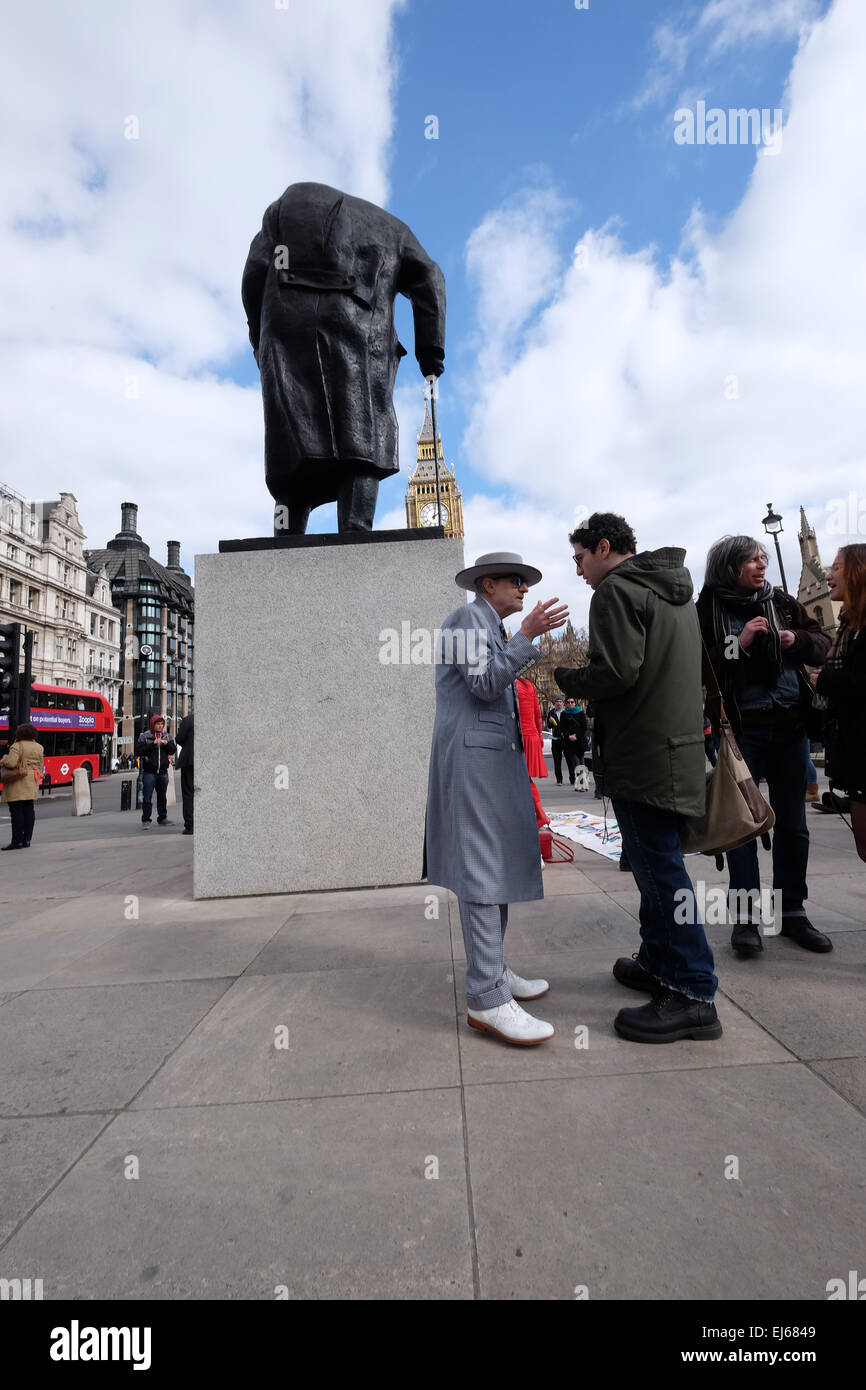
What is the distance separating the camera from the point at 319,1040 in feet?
8.54

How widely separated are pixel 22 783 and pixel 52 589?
65.2m

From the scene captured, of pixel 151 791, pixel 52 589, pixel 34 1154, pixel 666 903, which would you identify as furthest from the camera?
pixel 52 589

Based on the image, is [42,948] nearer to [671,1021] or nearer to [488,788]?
[488,788]

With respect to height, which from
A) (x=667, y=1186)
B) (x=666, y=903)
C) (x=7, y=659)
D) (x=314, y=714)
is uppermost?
(x=7, y=659)

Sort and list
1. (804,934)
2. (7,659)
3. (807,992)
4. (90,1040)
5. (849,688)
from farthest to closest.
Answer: (7,659)
(804,934)
(849,688)
(807,992)
(90,1040)

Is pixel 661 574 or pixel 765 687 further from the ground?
pixel 661 574

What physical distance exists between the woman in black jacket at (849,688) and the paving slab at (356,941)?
204 cm

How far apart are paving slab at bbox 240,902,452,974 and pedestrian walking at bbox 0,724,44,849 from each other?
26.1 ft

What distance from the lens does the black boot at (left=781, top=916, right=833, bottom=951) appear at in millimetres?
3338

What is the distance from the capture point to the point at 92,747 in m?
33.7

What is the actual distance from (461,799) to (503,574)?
2.97ft

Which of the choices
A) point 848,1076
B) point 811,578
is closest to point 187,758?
point 848,1076

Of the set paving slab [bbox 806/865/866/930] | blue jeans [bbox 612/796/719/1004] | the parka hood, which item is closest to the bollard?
paving slab [bbox 806/865/866/930]

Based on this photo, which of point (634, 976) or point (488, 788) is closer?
point (488, 788)
